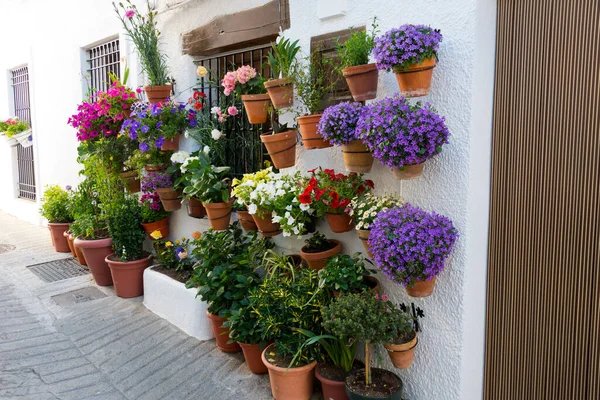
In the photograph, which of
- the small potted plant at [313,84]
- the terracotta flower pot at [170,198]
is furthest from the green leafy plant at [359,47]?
the terracotta flower pot at [170,198]

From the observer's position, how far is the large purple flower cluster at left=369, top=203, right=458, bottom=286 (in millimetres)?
2852

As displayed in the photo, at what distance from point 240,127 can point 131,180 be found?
72.1 inches

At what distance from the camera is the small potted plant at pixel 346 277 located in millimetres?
3434

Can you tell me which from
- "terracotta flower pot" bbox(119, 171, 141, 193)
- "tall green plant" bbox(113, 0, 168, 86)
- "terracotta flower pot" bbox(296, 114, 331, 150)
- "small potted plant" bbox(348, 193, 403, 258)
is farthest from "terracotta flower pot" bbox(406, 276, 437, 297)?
"terracotta flower pot" bbox(119, 171, 141, 193)

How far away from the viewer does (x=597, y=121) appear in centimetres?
266

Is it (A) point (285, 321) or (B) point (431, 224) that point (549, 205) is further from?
(A) point (285, 321)

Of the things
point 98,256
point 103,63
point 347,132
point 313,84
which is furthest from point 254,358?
point 103,63

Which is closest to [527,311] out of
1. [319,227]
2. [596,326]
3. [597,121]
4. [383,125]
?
[596,326]

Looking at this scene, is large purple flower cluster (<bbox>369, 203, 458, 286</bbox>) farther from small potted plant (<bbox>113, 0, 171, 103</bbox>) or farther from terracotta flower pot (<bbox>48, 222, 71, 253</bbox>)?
terracotta flower pot (<bbox>48, 222, 71, 253</bbox>)

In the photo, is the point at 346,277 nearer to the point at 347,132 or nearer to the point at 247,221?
the point at 347,132

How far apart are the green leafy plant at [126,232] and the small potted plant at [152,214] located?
91mm

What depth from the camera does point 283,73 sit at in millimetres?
4008

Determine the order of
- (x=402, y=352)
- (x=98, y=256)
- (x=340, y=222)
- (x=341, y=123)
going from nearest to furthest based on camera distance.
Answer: (x=402, y=352) → (x=341, y=123) → (x=340, y=222) → (x=98, y=256)

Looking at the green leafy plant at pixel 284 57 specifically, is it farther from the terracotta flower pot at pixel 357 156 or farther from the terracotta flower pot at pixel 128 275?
the terracotta flower pot at pixel 128 275
